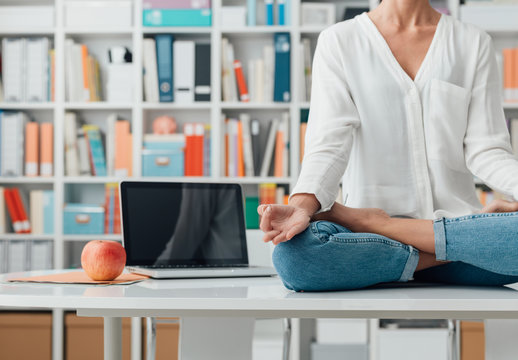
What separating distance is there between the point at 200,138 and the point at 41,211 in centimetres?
88

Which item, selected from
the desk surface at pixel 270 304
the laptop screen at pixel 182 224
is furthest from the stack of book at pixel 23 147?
the desk surface at pixel 270 304

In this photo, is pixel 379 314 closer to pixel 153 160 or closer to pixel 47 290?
pixel 47 290

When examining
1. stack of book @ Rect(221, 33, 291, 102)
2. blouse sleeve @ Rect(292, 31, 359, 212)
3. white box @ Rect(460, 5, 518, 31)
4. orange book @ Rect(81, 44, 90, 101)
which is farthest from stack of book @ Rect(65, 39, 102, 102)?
blouse sleeve @ Rect(292, 31, 359, 212)

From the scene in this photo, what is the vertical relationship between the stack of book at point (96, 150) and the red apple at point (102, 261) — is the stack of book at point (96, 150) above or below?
above

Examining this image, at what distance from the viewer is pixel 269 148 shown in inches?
131

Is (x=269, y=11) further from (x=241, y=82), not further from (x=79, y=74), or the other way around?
(x=79, y=74)

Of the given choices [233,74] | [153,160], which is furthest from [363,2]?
[153,160]

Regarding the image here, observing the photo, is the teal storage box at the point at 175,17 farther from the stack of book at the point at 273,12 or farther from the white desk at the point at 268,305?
the white desk at the point at 268,305

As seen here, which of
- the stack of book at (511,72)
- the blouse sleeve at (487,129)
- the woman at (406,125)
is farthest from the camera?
the stack of book at (511,72)

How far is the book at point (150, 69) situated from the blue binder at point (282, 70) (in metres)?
0.60

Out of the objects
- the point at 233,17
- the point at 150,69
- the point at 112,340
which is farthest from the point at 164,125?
the point at 112,340

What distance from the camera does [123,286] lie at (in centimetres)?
105

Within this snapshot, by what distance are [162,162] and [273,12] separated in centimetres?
93

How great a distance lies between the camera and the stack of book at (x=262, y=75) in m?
3.28
